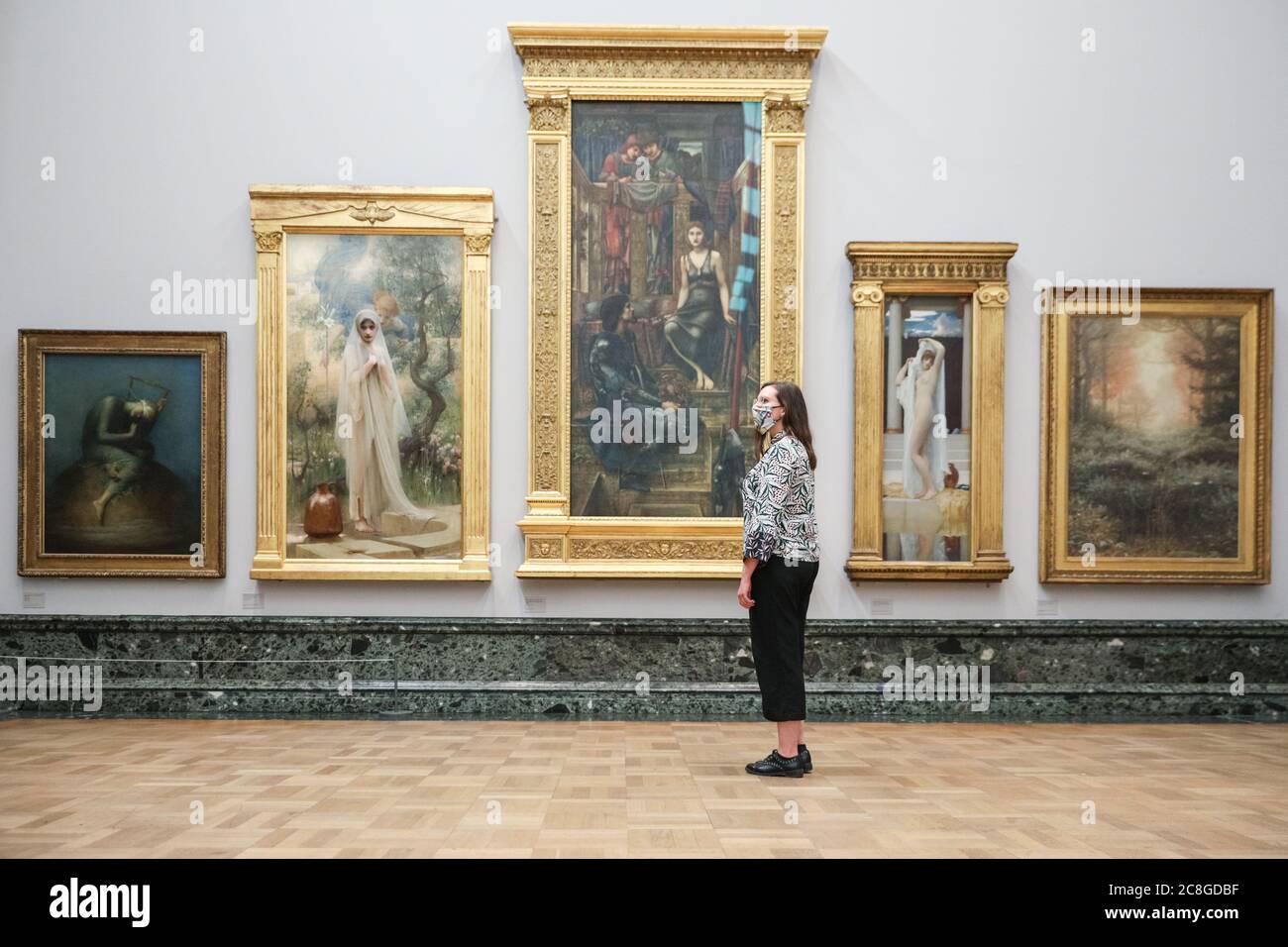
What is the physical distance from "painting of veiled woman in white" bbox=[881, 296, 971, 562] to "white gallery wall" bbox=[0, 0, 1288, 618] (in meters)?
0.33

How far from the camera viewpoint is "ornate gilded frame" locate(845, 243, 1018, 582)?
832cm

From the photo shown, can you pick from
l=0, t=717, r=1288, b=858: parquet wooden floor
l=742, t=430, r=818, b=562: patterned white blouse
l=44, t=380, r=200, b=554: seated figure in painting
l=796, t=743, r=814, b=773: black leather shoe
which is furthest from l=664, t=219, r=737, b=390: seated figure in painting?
l=44, t=380, r=200, b=554: seated figure in painting

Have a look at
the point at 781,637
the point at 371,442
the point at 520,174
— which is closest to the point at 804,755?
the point at 781,637

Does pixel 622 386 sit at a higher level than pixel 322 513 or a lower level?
higher

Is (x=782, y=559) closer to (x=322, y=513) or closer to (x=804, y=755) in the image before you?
(x=804, y=755)

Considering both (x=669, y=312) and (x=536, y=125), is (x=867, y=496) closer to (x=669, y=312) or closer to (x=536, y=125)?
(x=669, y=312)

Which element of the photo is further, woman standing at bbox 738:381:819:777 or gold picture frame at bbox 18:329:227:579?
gold picture frame at bbox 18:329:227:579

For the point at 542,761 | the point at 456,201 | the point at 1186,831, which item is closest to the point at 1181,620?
the point at 1186,831

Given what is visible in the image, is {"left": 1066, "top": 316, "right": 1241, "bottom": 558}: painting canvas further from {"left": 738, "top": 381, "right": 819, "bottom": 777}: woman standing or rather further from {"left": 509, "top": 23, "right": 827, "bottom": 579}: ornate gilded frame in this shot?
{"left": 738, "top": 381, "right": 819, "bottom": 777}: woman standing

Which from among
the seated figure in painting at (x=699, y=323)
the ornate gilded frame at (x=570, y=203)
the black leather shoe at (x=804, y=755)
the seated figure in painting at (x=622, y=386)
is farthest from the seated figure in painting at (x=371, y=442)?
the black leather shoe at (x=804, y=755)

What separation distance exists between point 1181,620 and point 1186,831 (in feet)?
13.6

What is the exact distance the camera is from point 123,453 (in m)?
8.34

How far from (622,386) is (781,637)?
315cm

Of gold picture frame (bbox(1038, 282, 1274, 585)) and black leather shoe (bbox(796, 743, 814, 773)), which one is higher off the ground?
gold picture frame (bbox(1038, 282, 1274, 585))
